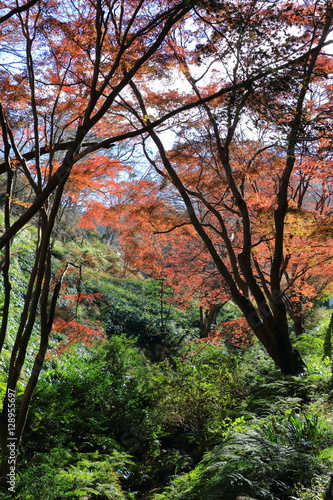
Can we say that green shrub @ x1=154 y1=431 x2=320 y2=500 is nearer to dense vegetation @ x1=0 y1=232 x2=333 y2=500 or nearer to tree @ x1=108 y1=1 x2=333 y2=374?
dense vegetation @ x1=0 y1=232 x2=333 y2=500

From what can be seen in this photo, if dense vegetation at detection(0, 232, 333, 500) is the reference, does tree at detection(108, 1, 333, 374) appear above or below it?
above

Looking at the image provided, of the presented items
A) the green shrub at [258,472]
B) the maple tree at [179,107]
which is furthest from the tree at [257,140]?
the green shrub at [258,472]

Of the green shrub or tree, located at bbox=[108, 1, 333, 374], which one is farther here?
tree, located at bbox=[108, 1, 333, 374]

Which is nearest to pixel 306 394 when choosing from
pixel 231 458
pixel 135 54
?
pixel 231 458

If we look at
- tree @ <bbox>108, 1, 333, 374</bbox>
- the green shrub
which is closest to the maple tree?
tree @ <bbox>108, 1, 333, 374</bbox>

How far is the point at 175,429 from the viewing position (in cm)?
564

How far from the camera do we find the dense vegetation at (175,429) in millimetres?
2660

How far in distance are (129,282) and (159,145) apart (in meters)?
9.34

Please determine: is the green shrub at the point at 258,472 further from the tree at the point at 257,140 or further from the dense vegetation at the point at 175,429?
the tree at the point at 257,140

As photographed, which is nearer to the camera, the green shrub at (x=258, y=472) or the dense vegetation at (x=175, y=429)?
the green shrub at (x=258, y=472)

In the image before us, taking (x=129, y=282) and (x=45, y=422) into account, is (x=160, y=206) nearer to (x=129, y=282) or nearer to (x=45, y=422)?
(x=45, y=422)

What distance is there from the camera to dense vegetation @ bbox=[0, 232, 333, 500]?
2660 millimetres

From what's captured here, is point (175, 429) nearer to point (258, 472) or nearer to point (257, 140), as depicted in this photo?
point (258, 472)

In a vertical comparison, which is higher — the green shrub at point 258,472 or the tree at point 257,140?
the tree at point 257,140
